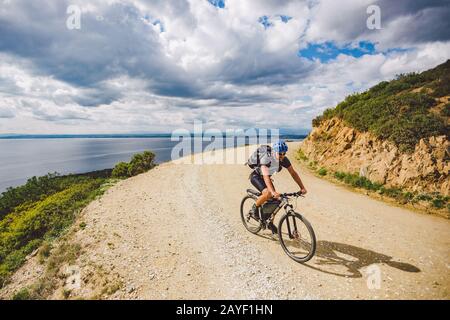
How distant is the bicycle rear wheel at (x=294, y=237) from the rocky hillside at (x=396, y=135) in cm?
806

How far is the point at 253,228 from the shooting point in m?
8.00

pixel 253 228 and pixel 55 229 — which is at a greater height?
pixel 253 228

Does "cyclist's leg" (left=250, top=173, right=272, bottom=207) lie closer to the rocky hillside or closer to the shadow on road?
the shadow on road

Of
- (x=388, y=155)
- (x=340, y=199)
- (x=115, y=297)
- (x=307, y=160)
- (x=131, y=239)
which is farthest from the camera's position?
(x=307, y=160)

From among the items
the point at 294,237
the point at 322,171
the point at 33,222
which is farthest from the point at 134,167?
the point at 294,237

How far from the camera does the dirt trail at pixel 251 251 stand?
17.2 ft

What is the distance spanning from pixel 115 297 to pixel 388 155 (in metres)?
13.9

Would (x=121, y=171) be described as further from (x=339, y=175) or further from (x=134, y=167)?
(x=339, y=175)

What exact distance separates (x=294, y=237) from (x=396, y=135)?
10528 millimetres

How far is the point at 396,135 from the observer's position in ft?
44.0

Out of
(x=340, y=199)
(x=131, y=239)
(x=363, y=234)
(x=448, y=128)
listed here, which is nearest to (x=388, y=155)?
(x=448, y=128)

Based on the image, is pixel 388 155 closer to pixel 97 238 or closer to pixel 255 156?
pixel 255 156

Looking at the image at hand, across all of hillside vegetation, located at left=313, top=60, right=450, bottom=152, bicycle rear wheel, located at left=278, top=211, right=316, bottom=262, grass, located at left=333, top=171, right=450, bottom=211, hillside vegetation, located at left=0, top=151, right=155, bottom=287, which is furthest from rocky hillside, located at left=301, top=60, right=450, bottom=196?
hillside vegetation, located at left=0, top=151, right=155, bottom=287

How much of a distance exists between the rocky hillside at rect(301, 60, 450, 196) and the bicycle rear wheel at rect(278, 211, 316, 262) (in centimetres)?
806
